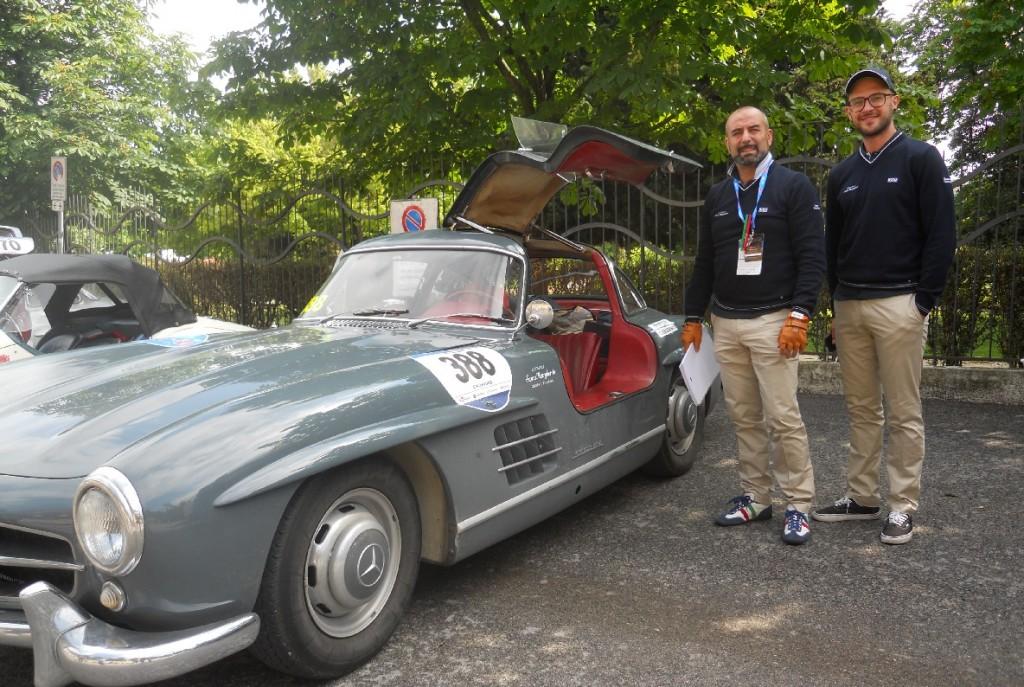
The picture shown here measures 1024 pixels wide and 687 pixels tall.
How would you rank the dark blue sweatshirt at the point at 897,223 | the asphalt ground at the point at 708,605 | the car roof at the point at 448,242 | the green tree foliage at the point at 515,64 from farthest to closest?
the green tree foliage at the point at 515,64 → the car roof at the point at 448,242 → the dark blue sweatshirt at the point at 897,223 → the asphalt ground at the point at 708,605

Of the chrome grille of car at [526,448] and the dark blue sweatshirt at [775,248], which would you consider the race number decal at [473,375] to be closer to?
the chrome grille of car at [526,448]

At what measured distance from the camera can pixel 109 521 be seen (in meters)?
2.32

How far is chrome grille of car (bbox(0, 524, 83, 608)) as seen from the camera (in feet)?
8.01

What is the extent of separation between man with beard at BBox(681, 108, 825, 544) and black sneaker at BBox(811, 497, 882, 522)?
0.28m

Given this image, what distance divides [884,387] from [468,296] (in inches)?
86.0

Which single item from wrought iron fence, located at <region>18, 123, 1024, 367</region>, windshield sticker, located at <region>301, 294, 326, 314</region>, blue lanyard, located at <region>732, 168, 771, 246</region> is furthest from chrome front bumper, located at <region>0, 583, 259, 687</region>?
wrought iron fence, located at <region>18, 123, 1024, 367</region>

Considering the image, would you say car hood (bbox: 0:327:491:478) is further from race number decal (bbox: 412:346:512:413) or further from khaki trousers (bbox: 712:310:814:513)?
khaki trousers (bbox: 712:310:814:513)

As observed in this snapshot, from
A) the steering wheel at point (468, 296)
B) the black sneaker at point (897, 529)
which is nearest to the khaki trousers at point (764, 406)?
the black sneaker at point (897, 529)

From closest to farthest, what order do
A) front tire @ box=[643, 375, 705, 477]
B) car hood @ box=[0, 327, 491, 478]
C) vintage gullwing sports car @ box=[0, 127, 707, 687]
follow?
vintage gullwing sports car @ box=[0, 127, 707, 687] → car hood @ box=[0, 327, 491, 478] → front tire @ box=[643, 375, 705, 477]

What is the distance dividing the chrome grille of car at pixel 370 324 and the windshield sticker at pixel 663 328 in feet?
6.10

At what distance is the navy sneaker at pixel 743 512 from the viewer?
4398 millimetres

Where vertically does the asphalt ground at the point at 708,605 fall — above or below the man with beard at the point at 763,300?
below

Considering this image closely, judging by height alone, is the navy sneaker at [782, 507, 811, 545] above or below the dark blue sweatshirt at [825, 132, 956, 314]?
below

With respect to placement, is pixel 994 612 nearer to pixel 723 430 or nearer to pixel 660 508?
pixel 660 508
